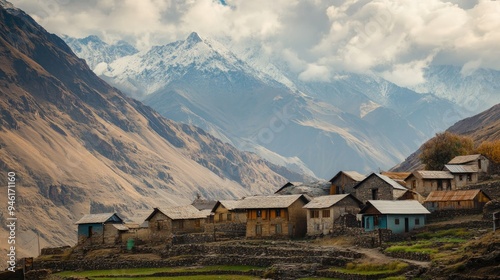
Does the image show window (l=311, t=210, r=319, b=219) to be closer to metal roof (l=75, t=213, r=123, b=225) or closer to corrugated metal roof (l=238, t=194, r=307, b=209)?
corrugated metal roof (l=238, t=194, r=307, b=209)

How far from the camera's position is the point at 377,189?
105938 millimetres

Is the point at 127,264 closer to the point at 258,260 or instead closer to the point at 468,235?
the point at 258,260

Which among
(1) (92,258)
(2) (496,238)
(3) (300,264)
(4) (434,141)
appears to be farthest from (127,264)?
(4) (434,141)

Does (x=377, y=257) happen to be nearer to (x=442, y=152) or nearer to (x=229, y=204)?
(x=229, y=204)

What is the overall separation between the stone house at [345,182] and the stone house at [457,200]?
18319 millimetres

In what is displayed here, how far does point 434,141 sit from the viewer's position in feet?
458

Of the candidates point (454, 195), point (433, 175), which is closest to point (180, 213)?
point (433, 175)

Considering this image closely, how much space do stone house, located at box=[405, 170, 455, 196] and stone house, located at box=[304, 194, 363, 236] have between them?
13.8 metres

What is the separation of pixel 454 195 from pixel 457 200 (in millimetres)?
1565

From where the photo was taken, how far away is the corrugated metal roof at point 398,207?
289 feet

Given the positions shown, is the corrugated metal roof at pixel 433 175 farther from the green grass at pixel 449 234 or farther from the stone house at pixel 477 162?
the green grass at pixel 449 234

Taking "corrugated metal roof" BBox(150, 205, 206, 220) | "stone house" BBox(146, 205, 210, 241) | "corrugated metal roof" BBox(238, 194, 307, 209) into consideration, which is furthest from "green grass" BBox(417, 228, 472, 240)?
"corrugated metal roof" BBox(150, 205, 206, 220)

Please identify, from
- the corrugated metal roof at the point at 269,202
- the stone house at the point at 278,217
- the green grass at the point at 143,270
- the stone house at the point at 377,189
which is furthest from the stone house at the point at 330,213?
the green grass at the point at 143,270

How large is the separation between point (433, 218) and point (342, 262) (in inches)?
738
